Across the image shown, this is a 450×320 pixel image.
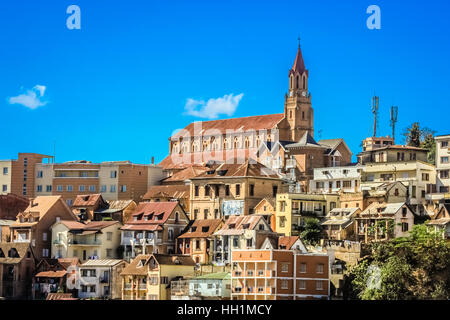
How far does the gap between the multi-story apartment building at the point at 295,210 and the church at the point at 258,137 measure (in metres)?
19.9

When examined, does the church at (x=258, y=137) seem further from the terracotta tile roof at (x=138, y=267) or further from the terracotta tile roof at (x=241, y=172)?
the terracotta tile roof at (x=138, y=267)

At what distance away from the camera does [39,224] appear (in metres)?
94.2

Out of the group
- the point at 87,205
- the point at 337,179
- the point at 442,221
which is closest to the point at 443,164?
the point at 337,179

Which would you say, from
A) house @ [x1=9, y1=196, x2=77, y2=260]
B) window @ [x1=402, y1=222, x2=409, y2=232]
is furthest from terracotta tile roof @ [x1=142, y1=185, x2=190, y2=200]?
window @ [x1=402, y1=222, x2=409, y2=232]

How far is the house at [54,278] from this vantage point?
86.8 metres

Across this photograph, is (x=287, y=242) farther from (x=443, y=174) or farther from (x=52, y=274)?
(x=52, y=274)

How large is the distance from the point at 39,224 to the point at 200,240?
17014 millimetres

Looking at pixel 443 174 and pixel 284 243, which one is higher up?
pixel 443 174

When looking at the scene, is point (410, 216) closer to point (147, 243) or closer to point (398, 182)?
point (398, 182)

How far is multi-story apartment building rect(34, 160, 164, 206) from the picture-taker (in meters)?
109

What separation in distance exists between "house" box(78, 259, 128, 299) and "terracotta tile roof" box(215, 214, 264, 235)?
31.7 ft

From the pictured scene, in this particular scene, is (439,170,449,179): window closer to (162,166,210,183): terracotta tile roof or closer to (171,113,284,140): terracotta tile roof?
(162,166,210,183): terracotta tile roof
